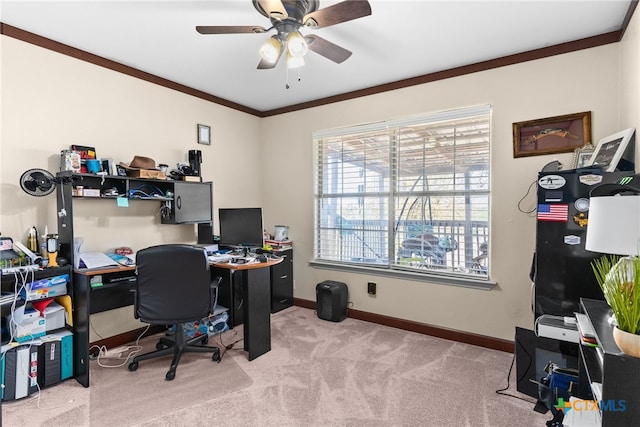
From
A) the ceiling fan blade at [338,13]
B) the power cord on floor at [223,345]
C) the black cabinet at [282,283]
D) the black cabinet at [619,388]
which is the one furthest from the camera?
the black cabinet at [282,283]

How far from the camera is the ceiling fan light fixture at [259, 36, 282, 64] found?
197cm

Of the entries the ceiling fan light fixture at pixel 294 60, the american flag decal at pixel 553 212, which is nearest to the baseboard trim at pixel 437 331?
the american flag decal at pixel 553 212

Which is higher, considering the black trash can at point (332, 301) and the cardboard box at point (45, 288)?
the cardboard box at point (45, 288)

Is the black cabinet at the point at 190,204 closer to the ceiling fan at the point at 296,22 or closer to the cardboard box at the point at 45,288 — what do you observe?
the cardboard box at the point at 45,288

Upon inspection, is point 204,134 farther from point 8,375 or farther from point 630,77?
point 630,77

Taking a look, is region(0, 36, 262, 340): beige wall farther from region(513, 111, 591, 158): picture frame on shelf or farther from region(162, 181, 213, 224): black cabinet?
region(513, 111, 591, 158): picture frame on shelf

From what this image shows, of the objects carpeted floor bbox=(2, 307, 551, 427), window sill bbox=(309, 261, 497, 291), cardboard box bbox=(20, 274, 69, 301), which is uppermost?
cardboard box bbox=(20, 274, 69, 301)

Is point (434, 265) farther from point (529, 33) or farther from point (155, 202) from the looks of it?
point (155, 202)

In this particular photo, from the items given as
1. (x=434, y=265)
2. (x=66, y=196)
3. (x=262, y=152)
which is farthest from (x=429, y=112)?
(x=66, y=196)

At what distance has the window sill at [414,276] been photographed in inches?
117

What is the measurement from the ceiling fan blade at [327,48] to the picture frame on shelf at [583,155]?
1.93 metres

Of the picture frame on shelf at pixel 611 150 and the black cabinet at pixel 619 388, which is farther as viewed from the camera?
the picture frame on shelf at pixel 611 150

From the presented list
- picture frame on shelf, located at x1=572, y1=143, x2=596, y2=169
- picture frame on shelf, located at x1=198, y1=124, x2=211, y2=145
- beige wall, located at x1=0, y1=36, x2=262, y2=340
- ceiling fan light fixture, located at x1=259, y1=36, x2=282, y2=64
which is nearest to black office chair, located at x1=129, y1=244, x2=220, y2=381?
beige wall, located at x1=0, y1=36, x2=262, y2=340

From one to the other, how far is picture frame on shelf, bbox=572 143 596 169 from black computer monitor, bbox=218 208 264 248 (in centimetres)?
277
